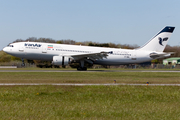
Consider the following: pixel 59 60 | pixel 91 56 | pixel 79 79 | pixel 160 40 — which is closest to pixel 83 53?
pixel 91 56

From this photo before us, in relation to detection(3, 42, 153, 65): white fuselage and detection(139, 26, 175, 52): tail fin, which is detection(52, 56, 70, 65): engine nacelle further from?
detection(139, 26, 175, 52): tail fin

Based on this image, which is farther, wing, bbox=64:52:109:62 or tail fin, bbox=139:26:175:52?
tail fin, bbox=139:26:175:52

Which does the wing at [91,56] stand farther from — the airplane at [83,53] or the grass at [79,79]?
the grass at [79,79]

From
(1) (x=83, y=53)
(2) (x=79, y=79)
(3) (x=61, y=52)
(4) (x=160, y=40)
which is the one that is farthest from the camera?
(4) (x=160, y=40)

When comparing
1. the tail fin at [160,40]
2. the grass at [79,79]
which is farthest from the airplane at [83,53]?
the grass at [79,79]

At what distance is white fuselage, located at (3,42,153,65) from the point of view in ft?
122

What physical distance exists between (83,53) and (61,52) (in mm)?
3970

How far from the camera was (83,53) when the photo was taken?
39656 mm

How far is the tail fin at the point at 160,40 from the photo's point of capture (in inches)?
1676

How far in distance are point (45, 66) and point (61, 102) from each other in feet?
155

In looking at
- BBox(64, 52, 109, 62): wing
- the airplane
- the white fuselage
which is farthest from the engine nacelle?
BBox(64, 52, 109, 62): wing

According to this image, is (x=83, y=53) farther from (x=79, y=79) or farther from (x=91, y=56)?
(x=79, y=79)

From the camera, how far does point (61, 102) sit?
10.3m

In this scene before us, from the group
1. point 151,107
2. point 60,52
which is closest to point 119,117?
point 151,107
